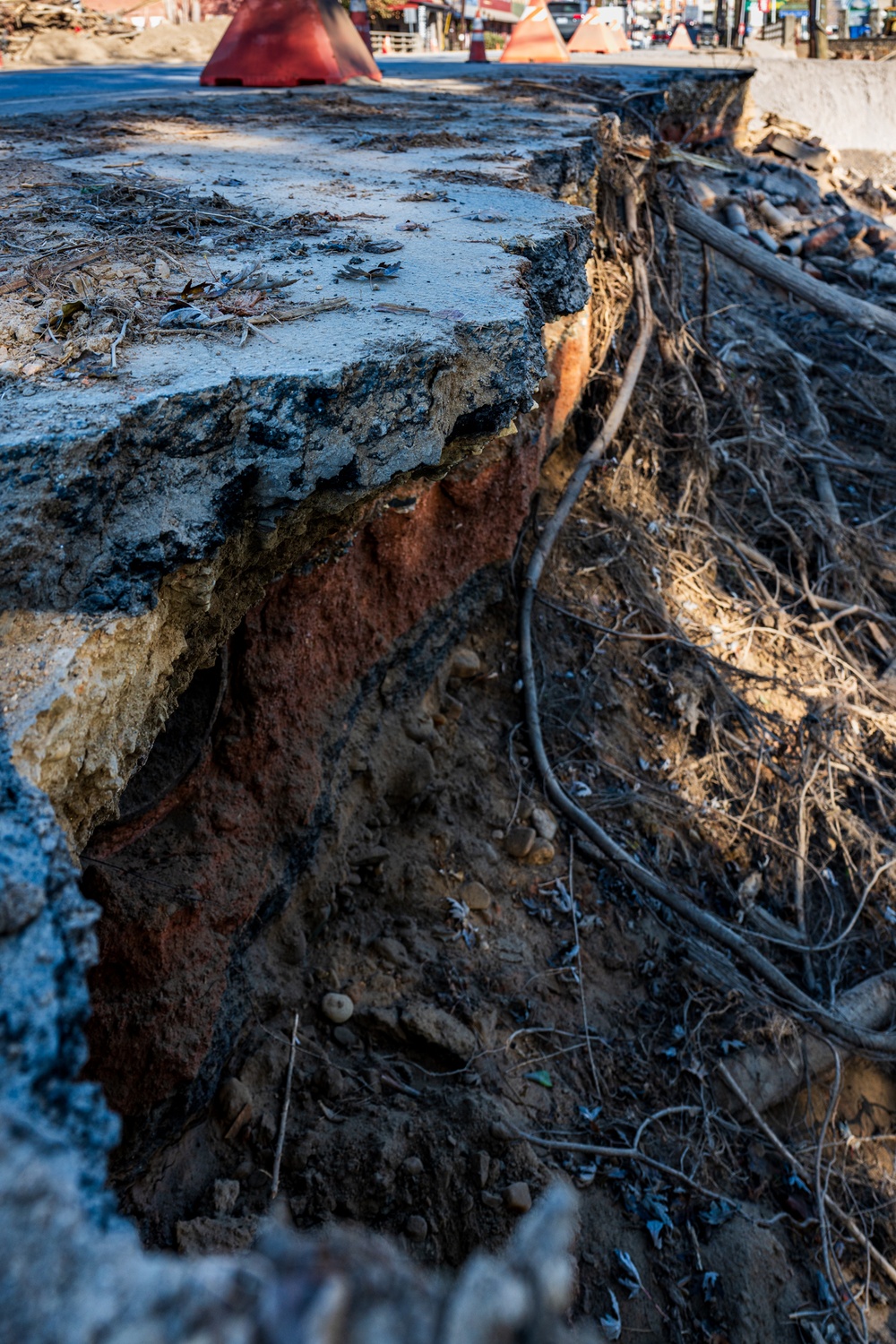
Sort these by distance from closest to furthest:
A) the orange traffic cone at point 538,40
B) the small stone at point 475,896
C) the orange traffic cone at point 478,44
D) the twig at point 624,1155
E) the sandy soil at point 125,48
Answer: the twig at point 624,1155 → the small stone at point 475,896 → the orange traffic cone at point 538,40 → the orange traffic cone at point 478,44 → the sandy soil at point 125,48

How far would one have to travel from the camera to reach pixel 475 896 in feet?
9.00

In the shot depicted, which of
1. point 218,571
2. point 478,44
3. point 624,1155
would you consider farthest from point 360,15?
point 624,1155

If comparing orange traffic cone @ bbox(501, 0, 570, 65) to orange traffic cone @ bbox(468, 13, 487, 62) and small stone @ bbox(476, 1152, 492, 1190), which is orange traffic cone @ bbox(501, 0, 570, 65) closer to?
orange traffic cone @ bbox(468, 13, 487, 62)

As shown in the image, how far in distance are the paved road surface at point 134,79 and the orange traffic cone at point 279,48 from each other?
21 cm

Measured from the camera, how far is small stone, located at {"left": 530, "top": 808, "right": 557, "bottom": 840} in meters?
3.02

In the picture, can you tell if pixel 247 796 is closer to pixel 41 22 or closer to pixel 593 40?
pixel 593 40

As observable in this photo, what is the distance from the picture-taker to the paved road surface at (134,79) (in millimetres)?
4910

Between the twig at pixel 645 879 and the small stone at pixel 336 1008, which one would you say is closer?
the small stone at pixel 336 1008

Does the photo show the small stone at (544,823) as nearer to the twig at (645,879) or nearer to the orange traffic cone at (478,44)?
the twig at (645,879)

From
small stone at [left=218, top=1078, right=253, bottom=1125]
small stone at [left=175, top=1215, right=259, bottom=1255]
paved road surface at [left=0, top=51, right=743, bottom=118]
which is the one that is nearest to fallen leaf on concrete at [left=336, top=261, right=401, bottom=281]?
small stone at [left=218, top=1078, right=253, bottom=1125]

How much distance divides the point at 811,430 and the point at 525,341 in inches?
150

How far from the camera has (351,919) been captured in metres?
2.54

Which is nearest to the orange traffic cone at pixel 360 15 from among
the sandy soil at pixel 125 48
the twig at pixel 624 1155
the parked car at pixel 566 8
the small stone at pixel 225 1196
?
the sandy soil at pixel 125 48

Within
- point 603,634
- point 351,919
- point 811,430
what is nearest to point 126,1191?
point 351,919
